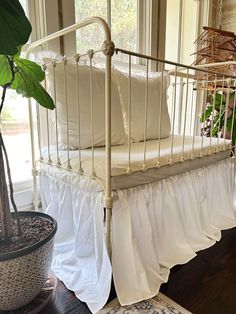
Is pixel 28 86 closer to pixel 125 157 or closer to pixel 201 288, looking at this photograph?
pixel 125 157

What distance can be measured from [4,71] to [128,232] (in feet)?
2.56

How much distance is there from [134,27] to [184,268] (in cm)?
194

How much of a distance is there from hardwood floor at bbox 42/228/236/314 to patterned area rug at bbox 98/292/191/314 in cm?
7

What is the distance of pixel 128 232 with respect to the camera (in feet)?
3.39

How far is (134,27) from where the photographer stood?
7.11 ft

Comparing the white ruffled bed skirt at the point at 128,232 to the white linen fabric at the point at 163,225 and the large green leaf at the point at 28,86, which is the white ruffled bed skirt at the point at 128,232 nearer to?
the white linen fabric at the point at 163,225

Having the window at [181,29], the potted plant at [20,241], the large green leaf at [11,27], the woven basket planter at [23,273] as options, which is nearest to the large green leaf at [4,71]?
the potted plant at [20,241]

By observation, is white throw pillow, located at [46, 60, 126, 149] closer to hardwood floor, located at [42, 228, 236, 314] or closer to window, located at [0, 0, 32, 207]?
window, located at [0, 0, 32, 207]

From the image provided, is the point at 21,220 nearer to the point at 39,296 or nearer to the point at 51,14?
the point at 39,296

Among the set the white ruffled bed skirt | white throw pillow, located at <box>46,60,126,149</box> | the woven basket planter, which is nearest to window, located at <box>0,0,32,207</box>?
the white ruffled bed skirt

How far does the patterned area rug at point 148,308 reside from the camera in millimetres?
980

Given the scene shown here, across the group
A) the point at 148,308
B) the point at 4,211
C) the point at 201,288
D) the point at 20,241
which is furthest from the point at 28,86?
the point at 201,288

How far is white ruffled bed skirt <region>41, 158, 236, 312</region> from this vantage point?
103 centimetres

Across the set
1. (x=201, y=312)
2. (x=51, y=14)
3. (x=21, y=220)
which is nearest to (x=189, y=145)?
(x=201, y=312)
